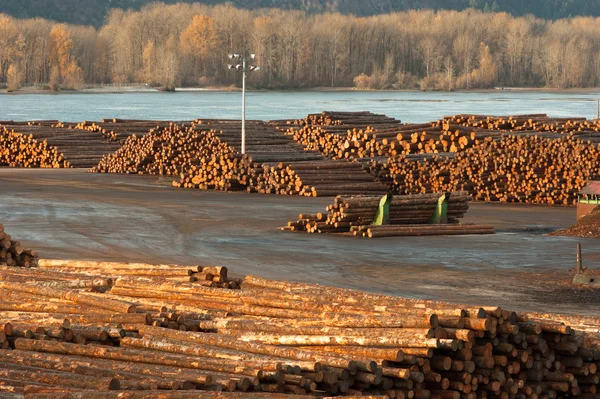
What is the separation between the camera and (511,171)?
3638 cm

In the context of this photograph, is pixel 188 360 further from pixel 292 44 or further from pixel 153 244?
pixel 292 44

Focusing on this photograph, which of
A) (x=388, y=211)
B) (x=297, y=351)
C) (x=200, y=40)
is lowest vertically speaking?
(x=388, y=211)

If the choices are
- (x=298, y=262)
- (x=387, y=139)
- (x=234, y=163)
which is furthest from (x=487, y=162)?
(x=298, y=262)

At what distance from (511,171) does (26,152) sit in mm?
24574

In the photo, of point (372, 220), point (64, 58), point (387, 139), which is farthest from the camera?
point (64, 58)

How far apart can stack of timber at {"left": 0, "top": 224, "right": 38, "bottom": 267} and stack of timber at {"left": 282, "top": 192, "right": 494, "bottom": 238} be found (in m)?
9.67

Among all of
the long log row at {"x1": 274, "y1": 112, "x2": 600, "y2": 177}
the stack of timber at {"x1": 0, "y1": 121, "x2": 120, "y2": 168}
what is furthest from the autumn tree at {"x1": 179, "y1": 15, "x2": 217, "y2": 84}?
the long log row at {"x1": 274, "y1": 112, "x2": 600, "y2": 177}

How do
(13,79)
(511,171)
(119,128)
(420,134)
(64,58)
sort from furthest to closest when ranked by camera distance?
(64,58)
(13,79)
(119,128)
(420,134)
(511,171)

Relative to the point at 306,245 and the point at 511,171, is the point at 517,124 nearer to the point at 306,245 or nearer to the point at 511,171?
the point at 511,171

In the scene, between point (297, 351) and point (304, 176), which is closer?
point (297, 351)

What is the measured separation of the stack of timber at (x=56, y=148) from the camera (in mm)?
51438

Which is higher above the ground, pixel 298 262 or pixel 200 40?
pixel 200 40

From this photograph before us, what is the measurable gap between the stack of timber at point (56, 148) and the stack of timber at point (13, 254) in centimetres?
3322

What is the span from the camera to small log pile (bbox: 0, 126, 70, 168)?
170ft
